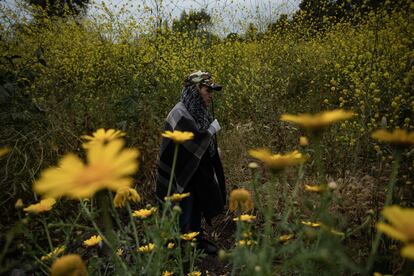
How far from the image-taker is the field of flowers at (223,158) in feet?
2.27

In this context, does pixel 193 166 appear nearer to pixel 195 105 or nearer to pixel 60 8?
pixel 195 105

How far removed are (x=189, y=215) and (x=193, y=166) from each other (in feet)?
1.37

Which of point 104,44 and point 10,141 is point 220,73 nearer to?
point 104,44

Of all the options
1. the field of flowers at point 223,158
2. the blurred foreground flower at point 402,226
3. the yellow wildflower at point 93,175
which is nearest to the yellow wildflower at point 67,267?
the field of flowers at point 223,158

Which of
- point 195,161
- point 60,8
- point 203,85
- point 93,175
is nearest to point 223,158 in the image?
point 195,161

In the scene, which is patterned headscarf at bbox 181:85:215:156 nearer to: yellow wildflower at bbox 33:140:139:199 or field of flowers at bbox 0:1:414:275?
field of flowers at bbox 0:1:414:275

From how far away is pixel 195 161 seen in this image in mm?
2707

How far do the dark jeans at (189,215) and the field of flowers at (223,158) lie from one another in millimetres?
281

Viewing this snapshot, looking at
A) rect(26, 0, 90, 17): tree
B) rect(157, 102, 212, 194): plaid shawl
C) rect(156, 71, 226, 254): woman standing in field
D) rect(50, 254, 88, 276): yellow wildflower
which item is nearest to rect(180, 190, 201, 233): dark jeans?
rect(156, 71, 226, 254): woman standing in field

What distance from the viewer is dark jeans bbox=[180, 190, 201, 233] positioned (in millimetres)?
2710

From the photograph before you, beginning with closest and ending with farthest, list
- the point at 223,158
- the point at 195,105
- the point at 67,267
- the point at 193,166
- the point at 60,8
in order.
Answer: the point at 67,267, the point at 193,166, the point at 195,105, the point at 223,158, the point at 60,8

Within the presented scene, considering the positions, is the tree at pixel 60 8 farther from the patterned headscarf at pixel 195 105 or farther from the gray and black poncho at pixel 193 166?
the gray and black poncho at pixel 193 166

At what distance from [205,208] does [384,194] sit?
1410 millimetres

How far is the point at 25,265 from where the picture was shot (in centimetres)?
209
